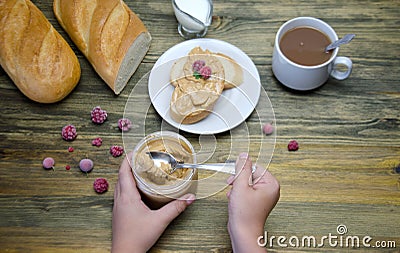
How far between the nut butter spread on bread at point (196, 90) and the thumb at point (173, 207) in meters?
0.21

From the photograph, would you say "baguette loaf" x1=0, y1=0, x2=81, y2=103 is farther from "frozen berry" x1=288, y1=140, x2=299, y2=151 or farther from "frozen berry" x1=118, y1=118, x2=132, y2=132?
"frozen berry" x1=288, y1=140, x2=299, y2=151

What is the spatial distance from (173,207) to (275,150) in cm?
34

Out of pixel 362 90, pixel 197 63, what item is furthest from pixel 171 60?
pixel 362 90

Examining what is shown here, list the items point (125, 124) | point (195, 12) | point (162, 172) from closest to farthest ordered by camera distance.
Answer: point (162, 172)
point (125, 124)
point (195, 12)

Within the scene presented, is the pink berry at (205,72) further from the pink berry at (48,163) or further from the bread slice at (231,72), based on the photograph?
the pink berry at (48,163)

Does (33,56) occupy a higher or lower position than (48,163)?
higher

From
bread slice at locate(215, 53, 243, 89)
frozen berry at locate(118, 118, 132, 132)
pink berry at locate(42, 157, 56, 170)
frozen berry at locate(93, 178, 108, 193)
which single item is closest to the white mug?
bread slice at locate(215, 53, 243, 89)

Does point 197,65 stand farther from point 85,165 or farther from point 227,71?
point 85,165

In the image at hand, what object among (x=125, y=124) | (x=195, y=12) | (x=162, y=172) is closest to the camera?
(x=162, y=172)

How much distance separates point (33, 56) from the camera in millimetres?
1354

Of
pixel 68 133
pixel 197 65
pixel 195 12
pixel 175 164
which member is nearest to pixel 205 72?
pixel 197 65

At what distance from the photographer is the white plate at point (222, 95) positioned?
135cm

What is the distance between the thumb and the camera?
1226 millimetres

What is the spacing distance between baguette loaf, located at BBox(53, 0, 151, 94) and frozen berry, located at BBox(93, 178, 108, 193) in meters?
0.26
